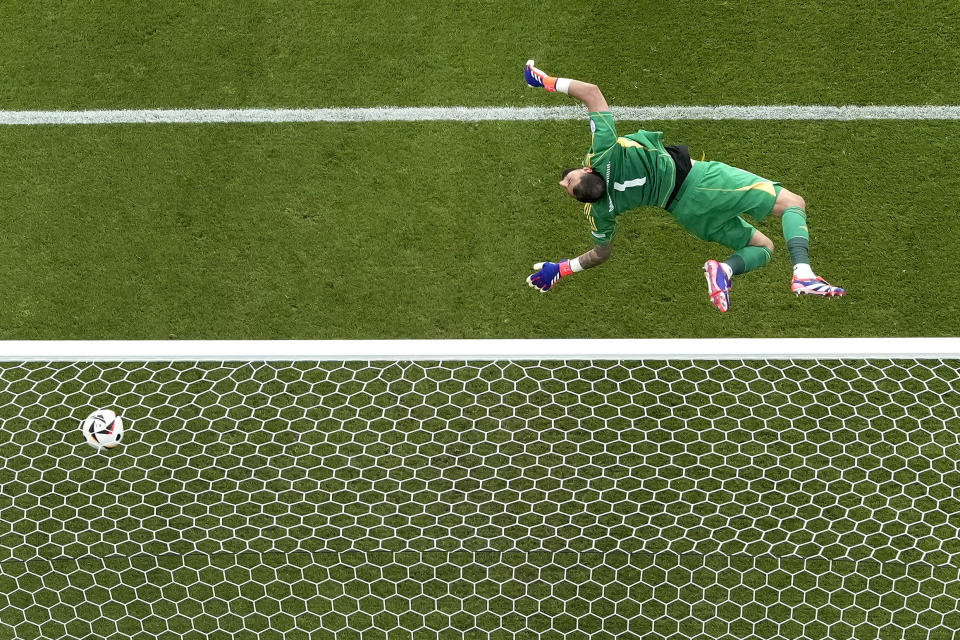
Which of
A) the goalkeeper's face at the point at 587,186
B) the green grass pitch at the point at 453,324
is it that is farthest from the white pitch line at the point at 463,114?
the goalkeeper's face at the point at 587,186

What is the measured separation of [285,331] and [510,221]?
159 centimetres

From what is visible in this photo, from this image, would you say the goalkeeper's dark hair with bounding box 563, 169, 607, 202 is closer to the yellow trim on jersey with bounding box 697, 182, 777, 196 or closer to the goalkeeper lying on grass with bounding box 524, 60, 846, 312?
the goalkeeper lying on grass with bounding box 524, 60, 846, 312

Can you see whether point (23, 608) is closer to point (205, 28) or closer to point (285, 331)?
point (285, 331)

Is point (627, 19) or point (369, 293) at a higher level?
point (627, 19)

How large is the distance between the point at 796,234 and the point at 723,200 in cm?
40

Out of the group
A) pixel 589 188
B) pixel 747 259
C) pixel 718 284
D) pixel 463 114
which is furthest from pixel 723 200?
pixel 463 114

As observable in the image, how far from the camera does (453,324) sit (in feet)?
13.7

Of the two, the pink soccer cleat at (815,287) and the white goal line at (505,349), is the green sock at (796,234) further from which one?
the white goal line at (505,349)

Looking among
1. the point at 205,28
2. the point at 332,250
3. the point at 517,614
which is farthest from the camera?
the point at 205,28

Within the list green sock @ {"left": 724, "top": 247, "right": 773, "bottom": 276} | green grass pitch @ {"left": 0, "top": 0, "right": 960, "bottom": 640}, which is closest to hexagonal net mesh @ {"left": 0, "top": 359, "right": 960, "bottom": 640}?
green grass pitch @ {"left": 0, "top": 0, "right": 960, "bottom": 640}

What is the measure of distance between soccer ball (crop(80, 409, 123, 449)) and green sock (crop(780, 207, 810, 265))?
3784mm

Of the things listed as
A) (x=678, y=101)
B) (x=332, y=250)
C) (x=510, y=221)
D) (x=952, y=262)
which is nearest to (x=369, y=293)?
(x=332, y=250)

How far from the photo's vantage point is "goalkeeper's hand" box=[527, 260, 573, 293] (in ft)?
12.9

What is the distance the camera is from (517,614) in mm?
3760
